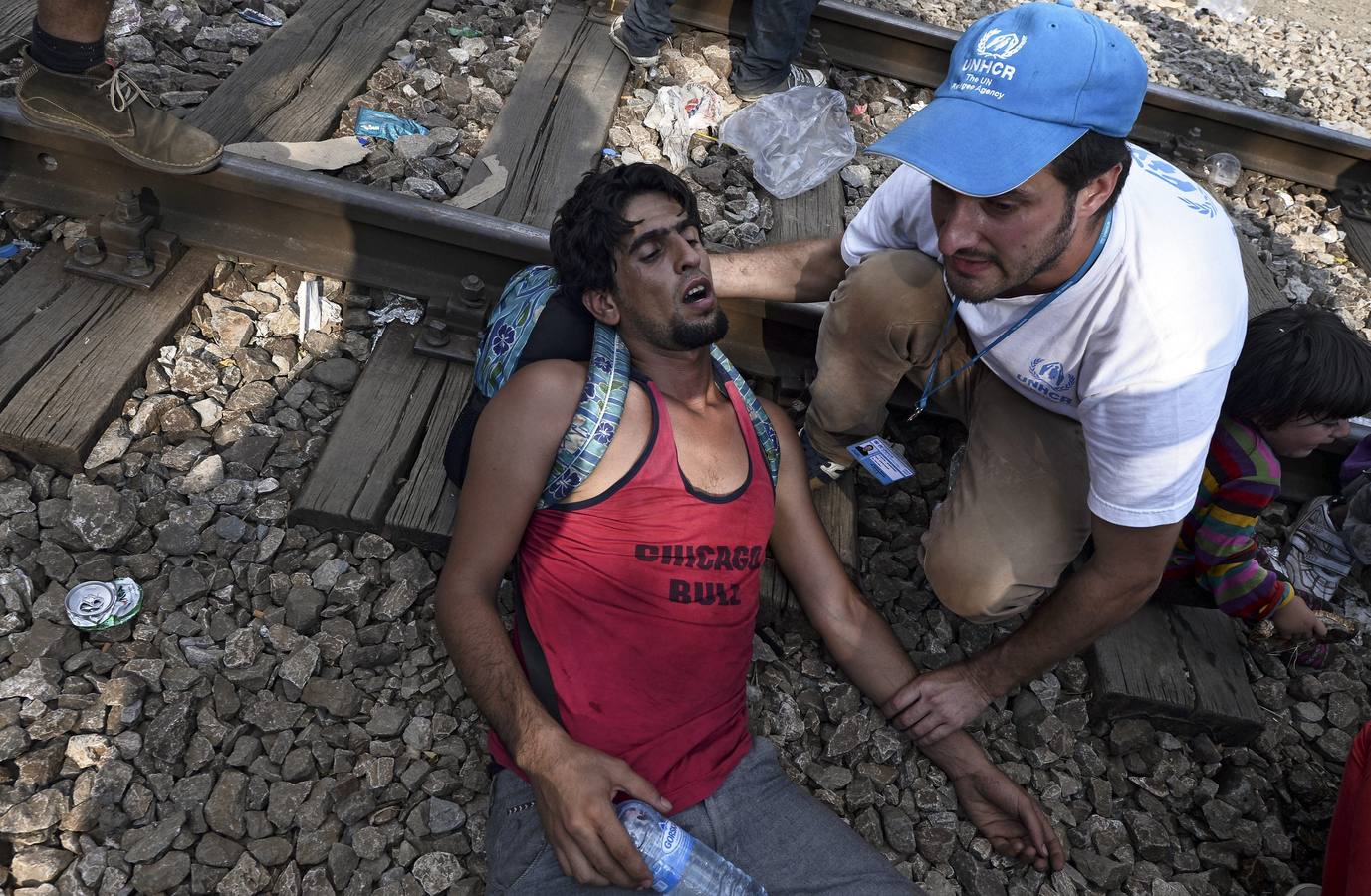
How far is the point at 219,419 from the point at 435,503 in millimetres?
800

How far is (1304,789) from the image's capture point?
3102 mm

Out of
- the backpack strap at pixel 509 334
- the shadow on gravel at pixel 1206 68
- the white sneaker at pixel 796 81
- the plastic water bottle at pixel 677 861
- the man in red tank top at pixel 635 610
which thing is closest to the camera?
the plastic water bottle at pixel 677 861

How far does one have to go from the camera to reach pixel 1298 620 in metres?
3.35

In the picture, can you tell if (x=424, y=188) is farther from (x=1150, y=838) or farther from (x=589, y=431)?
(x=1150, y=838)

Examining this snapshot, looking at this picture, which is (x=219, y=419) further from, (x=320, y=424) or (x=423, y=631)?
(x=423, y=631)

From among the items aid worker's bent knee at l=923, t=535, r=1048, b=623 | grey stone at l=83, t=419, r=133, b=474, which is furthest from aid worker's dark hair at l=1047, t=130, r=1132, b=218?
grey stone at l=83, t=419, r=133, b=474

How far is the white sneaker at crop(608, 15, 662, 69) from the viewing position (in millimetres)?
4926

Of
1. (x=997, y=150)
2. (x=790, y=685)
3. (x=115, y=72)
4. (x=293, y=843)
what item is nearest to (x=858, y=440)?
(x=790, y=685)

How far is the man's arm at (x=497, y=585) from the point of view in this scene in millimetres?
2338

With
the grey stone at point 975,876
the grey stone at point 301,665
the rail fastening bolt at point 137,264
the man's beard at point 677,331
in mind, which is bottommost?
the grey stone at point 975,876

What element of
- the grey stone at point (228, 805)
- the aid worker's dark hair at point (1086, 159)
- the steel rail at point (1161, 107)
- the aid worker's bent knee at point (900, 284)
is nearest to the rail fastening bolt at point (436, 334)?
the aid worker's bent knee at point (900, 284)

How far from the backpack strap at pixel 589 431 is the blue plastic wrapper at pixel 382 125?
2.10 meters

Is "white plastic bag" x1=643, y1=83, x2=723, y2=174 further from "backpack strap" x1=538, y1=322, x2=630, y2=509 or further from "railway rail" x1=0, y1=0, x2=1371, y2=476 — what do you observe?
"backpack strap" x1=538, y1=322, x2=630, y2=509

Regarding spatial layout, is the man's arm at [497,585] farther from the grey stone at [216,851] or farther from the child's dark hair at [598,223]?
the grey stone at [216,851]
